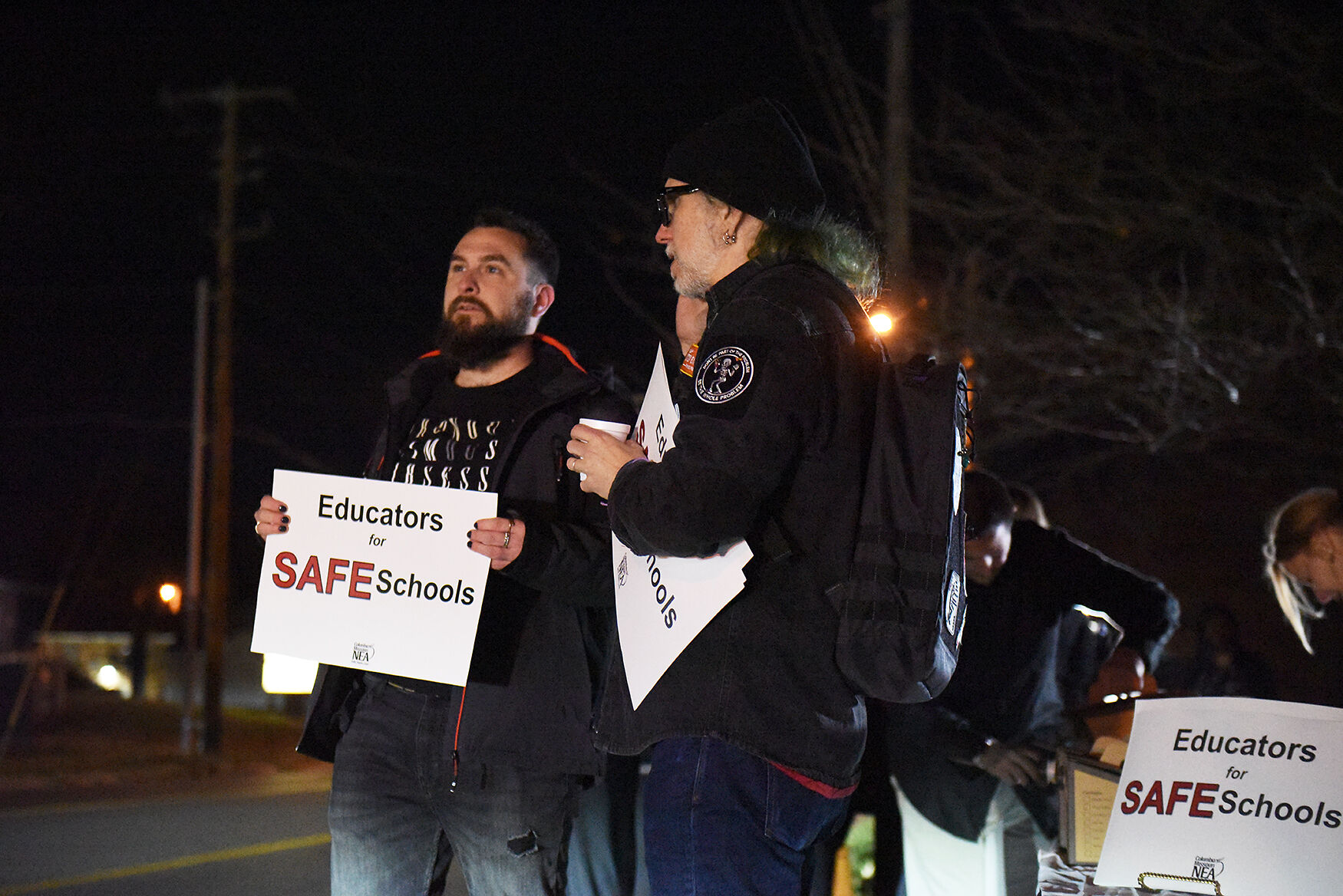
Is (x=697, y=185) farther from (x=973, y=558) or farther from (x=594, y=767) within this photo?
(x=973, y=558)

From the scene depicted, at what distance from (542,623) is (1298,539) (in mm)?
2299

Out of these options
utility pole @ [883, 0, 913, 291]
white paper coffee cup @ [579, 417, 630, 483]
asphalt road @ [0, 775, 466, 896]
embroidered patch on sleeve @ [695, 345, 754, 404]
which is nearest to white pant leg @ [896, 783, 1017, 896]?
white paper coffee cup @ [579, 417, 630, 483]

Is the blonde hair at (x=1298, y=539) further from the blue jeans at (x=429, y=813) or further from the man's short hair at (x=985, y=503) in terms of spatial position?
the blue jeans at (x=429, y=813)

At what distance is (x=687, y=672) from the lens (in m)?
2.43

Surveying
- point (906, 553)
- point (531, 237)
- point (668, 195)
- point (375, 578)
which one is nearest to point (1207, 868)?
point (906, 553)

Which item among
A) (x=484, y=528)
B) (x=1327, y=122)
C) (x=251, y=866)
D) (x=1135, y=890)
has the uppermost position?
(x=1327, y=122)

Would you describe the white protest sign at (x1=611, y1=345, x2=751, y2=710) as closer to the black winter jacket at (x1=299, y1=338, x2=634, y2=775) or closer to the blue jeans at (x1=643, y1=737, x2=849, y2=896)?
the blue jeans at (x1=643, y1=737, x2=849, y2=896)

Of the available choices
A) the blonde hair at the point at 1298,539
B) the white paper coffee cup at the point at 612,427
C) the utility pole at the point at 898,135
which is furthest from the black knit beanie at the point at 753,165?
the utility pole at the point at 898,135

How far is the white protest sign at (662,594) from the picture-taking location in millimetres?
2400

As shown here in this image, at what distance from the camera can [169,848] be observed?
9.12 m

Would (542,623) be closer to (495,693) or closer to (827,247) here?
(495,693)

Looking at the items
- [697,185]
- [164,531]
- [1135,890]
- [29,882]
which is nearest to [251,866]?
[29,882]

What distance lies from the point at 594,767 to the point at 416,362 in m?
1.31

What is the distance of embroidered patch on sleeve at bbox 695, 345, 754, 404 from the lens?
92.7 inches
